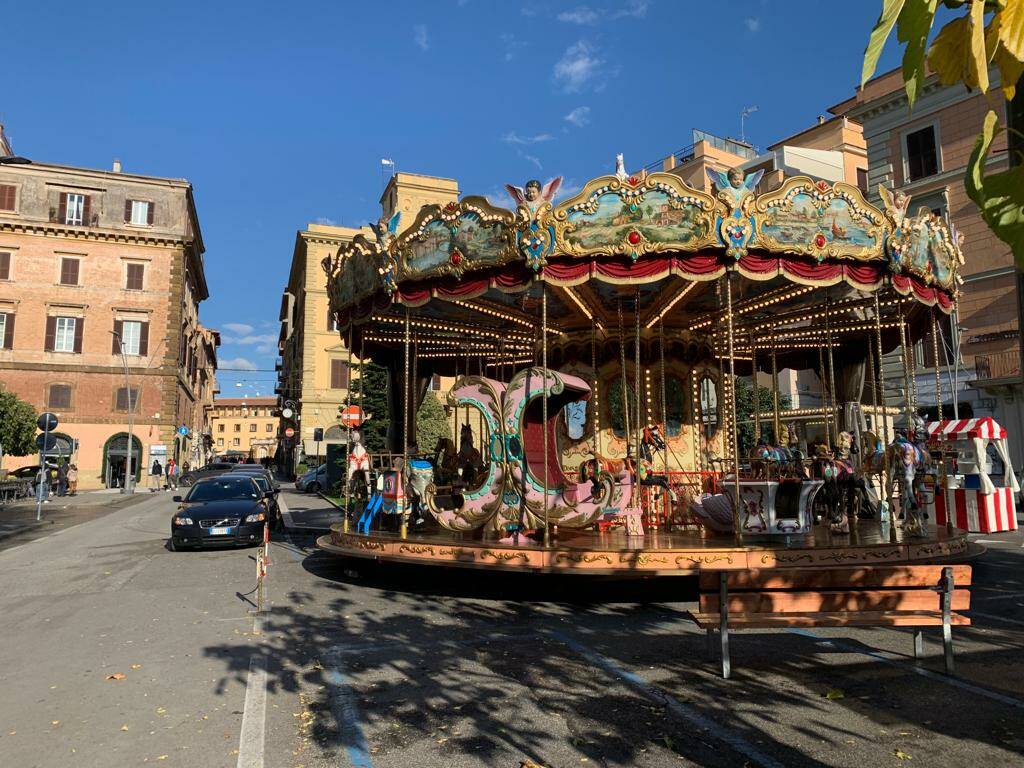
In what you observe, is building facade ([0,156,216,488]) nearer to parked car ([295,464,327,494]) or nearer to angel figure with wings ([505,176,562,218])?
parked car ([295,464,327,494])

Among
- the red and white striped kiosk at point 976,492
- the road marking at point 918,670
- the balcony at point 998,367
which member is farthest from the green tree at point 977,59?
A: the balcony at point 998,367

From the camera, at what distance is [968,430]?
12.1m

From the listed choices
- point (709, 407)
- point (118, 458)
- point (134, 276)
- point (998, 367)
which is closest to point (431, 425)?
point (118, 458)

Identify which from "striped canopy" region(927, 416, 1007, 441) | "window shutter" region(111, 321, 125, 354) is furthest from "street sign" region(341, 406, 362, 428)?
"window shutter" region(111, 321, 125, 354)

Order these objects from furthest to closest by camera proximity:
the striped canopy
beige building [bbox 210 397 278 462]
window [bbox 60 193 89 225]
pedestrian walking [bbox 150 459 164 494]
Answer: beige building [bbox 210 397 278 462] < window [bbox 60 193 89 225] < pedestrian walking [bbox 150 459 164 494] < the striped canopy

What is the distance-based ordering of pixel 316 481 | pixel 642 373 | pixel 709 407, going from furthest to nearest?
pixel 316 481
pixel 709 407
pixel 642 373

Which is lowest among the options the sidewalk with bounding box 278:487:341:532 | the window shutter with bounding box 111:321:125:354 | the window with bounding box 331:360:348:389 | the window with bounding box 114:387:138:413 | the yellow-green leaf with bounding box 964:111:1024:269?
the sidewalk with bounding box 278:487:341:532

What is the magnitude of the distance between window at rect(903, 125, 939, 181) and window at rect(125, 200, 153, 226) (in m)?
43.5

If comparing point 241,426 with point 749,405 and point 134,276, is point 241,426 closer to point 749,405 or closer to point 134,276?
point 134,276

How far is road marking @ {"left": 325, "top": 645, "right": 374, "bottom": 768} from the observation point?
4.34m

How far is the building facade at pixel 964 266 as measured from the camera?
25062mm

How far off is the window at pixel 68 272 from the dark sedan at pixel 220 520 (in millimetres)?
35011

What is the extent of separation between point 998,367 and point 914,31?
95.1 feet

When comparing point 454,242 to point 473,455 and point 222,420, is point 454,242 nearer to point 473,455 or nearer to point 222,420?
point 473,455
